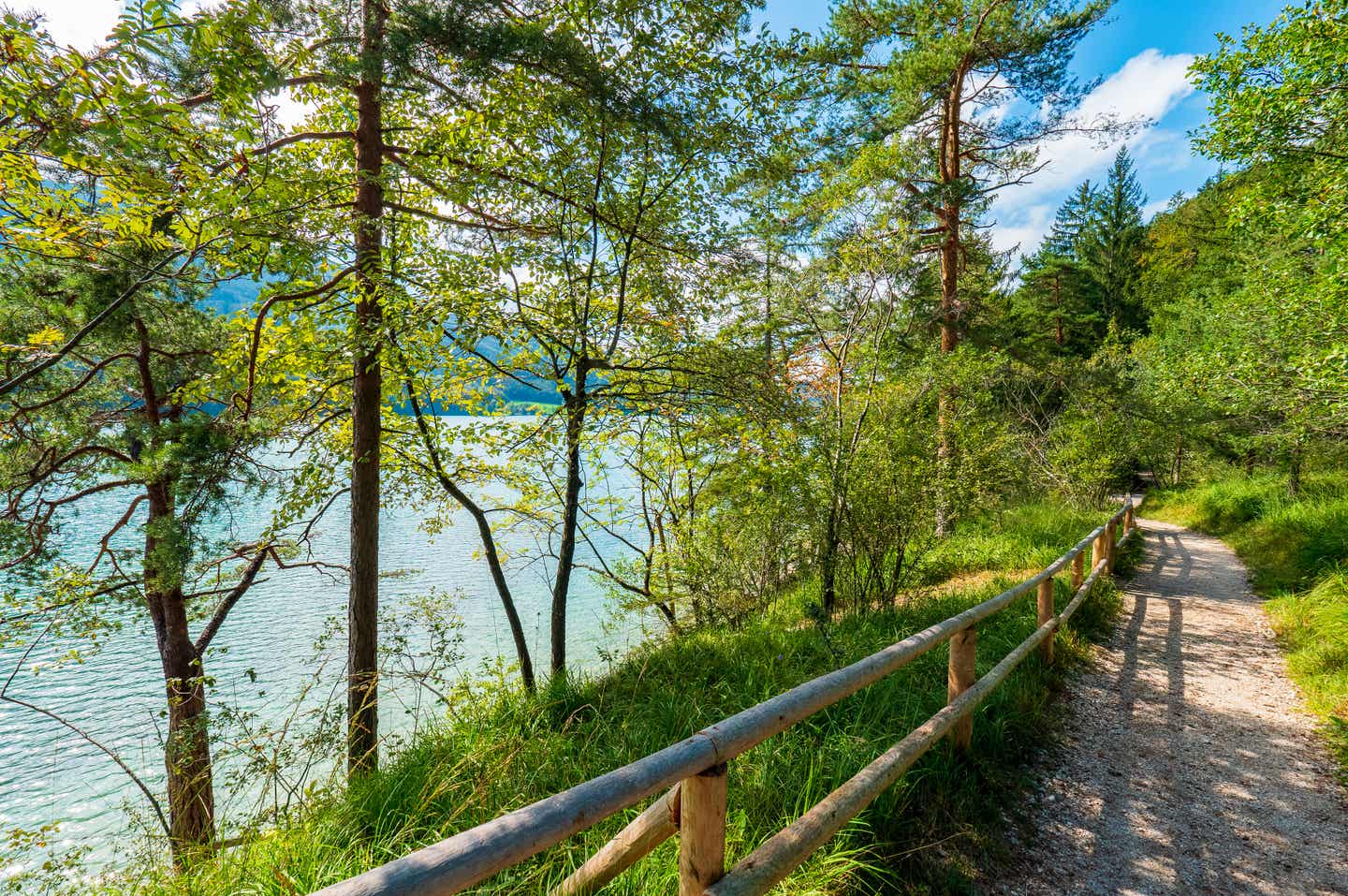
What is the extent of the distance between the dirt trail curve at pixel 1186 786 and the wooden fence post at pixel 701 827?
1.65 meters

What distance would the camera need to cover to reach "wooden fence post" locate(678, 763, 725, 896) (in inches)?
57.3

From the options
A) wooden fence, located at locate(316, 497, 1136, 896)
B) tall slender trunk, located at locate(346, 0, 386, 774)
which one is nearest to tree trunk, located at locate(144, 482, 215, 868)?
tall slender trunk, located at locate(346, 0, 386, 774)

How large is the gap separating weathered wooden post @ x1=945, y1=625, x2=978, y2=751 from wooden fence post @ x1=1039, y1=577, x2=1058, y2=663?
1.65 meters

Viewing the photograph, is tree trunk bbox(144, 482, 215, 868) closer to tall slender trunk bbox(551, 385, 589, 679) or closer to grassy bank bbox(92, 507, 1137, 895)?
grassy bank bbox(92, 507, 1137, 895)

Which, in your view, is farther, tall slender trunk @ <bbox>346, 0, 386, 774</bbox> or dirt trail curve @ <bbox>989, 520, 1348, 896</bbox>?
tall slender trunk @ <bbox>346, 0, 386, 774</bbox>

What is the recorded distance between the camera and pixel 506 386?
6770mm

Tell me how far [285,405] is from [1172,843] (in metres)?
7.62

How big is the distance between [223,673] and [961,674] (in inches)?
472

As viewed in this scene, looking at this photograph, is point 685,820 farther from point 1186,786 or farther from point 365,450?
point 365,450

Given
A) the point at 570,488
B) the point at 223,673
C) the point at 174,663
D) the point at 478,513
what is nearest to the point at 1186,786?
the point at 570,488

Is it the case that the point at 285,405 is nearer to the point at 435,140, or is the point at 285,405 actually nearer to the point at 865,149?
the point at 435,140

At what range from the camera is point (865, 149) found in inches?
241

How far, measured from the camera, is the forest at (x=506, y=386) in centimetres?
301

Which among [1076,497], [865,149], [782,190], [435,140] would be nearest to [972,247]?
[1076,497]
